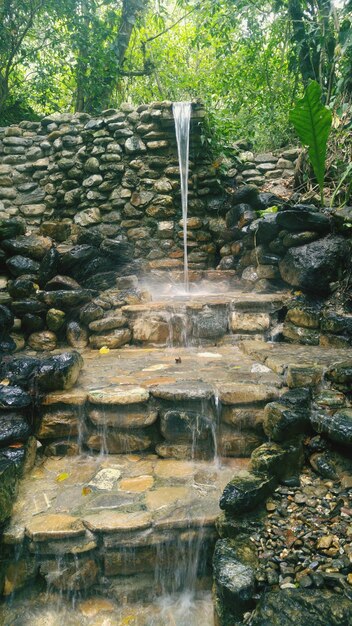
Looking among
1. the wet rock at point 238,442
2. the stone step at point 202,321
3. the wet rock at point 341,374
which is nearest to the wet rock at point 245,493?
the wet rock at point 238,442

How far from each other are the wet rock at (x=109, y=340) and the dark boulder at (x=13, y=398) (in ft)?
4.07

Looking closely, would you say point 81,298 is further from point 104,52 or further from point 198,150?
point 104,52

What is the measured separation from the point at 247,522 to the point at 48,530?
968mm

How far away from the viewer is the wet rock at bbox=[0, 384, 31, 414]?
92.0 inches

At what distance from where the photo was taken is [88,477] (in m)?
2.23

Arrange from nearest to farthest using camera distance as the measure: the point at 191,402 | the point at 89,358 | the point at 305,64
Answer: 1. the point at 191,402
2. the point at 89,358
3. the point at 305,64

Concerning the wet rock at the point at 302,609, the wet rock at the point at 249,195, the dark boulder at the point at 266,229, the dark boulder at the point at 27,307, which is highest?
the wet rock at the point at 249,195

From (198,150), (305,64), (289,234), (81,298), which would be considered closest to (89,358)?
(81,298)

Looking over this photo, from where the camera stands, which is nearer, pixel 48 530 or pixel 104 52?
pixel 48 530

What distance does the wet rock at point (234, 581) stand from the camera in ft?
4.83

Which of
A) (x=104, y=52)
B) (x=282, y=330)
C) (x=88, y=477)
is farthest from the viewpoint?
(x=104, y=52)

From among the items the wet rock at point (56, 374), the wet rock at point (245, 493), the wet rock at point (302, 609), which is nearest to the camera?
the wet rock at point (302, 609)

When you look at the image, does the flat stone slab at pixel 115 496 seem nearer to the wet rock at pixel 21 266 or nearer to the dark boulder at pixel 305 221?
the wet rock at pixel 21 266

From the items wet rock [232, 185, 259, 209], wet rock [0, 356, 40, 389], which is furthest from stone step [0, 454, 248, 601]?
wet rock [232, 185, 259, 209]
